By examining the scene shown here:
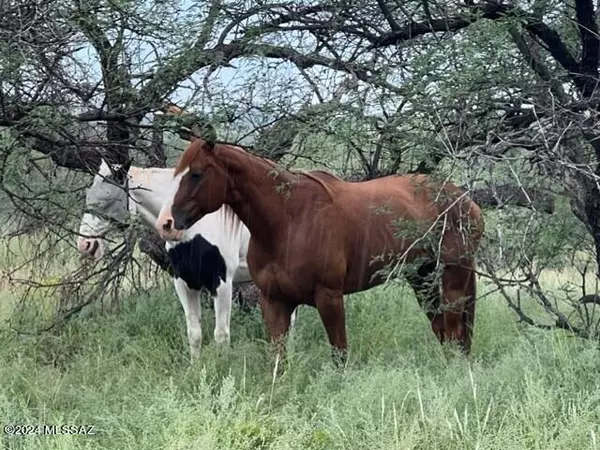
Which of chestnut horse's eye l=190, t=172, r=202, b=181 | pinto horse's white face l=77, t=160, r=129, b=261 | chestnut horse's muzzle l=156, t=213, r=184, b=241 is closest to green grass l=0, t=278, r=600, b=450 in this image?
pinto horse's white face l=77, t=160, r=129, b=261

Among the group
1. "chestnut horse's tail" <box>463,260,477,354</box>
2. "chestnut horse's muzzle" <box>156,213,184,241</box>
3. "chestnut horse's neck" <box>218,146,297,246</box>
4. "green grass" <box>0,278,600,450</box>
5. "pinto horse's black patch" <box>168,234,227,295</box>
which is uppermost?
"chestnut horse's neck" <box>218,146,297,246</box>

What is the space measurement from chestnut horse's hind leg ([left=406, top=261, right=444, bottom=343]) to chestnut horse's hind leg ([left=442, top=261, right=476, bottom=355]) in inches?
3.7

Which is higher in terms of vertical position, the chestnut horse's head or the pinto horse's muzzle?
the chestnut horse's head

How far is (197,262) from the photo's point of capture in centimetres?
771

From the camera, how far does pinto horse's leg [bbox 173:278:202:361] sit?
7578mm

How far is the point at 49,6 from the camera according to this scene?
16.2ft

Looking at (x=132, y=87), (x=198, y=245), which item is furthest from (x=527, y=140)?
(x=198, y=245)

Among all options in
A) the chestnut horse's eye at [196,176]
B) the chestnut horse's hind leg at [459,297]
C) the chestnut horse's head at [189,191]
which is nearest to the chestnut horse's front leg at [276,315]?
the chestnut horse's head at [189,191]

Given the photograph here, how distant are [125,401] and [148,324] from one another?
2730mm

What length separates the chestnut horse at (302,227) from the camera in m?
6.34

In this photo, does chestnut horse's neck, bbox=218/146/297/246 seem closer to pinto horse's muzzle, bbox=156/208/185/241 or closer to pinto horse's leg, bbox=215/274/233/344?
pinto horse's muzzle, bbox=156/208/185/241

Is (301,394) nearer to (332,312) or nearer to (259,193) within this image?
(332,312)

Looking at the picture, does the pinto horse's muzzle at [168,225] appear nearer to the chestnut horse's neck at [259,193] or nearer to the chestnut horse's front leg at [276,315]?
the chestnut horse's neck at [259,193]

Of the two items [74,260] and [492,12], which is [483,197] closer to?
[492,12]
